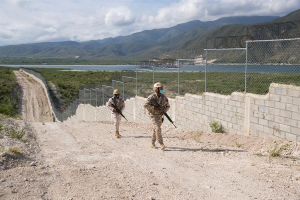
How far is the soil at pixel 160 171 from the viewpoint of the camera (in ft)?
16.5

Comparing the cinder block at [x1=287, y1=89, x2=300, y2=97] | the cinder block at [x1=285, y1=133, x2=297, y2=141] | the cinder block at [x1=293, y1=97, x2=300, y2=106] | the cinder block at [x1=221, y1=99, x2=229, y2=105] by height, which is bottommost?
the cinder block at [x1=285, y1=133, x2=297, y2=141]

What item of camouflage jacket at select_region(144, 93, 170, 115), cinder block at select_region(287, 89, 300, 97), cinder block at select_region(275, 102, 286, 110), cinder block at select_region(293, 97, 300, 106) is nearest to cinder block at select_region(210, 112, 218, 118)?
cinder block at select_region(275, 102, 286, 110)

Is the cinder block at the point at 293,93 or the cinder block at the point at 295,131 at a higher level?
the cinder block at the point at 293,93

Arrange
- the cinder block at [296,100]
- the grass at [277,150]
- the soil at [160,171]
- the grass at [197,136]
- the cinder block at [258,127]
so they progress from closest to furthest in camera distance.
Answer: the soil at [160,171] → the grass at [277,150] → the cinder block at [296,100] → the cinder block at [258,127] → the grass at [197,136]

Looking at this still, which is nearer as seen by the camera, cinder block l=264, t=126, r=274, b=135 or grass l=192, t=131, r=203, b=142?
cinder block l=264, t=126, r=274, b=135

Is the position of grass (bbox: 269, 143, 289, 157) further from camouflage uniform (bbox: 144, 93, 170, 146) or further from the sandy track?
camouflage uniform (bbox: 144, 93, 170, 146)

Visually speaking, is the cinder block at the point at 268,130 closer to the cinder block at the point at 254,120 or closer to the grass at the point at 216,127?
the cinder block at the point at 254,120

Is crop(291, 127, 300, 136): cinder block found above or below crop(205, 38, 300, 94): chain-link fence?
below

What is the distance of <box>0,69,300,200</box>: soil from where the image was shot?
198 inches

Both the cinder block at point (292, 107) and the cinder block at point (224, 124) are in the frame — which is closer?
the cinder block at point (292, 107)

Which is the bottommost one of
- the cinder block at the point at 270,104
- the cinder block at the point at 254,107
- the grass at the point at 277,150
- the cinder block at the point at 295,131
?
the grass at the point at 277,150

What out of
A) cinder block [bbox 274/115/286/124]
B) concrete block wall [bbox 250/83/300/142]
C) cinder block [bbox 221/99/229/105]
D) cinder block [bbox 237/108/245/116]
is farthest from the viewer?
cinder block [bbox 221/99/229/105]

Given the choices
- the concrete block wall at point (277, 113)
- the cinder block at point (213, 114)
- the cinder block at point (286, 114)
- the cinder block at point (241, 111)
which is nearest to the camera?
the concrete block wall at point (277, 113)

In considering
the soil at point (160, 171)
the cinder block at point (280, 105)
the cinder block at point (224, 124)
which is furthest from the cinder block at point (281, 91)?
the cinder block at point (224, 124)
